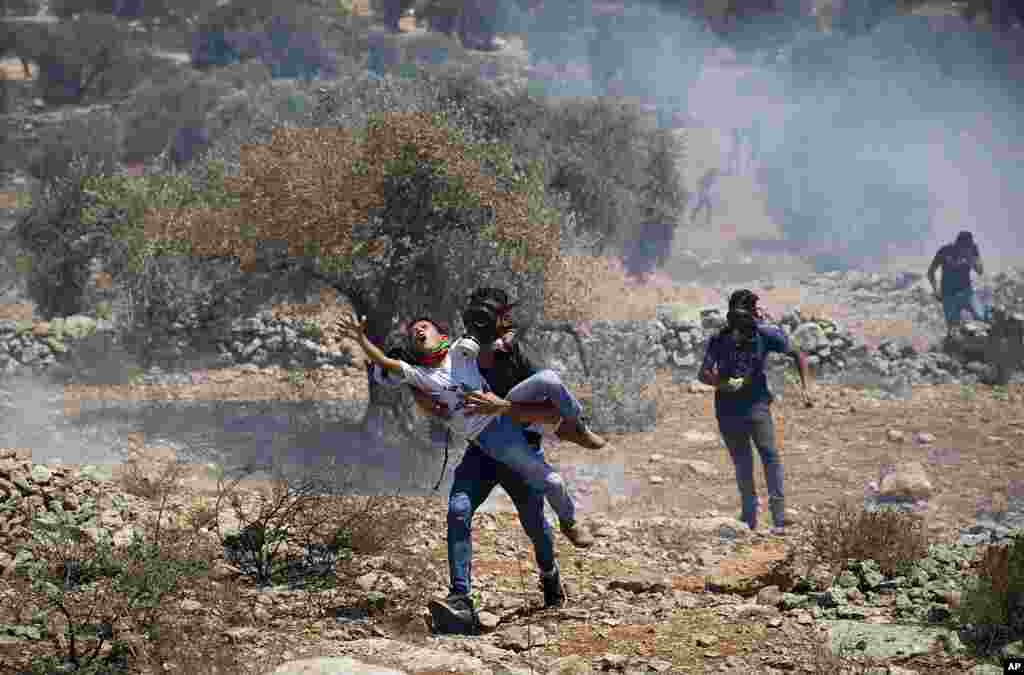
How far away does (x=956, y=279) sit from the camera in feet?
54.1

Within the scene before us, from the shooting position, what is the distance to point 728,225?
31.3m

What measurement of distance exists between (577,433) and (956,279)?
1158 centimetres

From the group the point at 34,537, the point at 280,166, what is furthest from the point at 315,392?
the point at 34,537

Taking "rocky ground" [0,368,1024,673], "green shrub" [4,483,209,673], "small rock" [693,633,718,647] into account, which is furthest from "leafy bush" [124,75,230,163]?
"small rock" [693,633,718,647]

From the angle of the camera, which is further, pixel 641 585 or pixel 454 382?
pixel 641 585

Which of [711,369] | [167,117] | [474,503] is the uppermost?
[167,117]

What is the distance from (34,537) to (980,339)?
1232 cm

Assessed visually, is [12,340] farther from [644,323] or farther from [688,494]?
[688,494]

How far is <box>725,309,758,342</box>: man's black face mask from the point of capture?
8.87m

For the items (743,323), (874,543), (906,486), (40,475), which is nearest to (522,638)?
(874,543)

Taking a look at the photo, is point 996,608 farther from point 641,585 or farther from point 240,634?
point 240,634

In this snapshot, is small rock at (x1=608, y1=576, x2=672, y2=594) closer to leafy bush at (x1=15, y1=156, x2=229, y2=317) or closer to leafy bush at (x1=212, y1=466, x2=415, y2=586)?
leafy bush at (x1=212, y1=466, x2=415, y2=586)

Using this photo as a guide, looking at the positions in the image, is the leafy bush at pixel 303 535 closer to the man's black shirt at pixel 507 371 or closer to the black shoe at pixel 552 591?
the black shoe at pixel 552 591

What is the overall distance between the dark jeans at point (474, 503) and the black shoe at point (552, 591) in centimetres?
22
